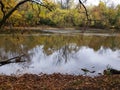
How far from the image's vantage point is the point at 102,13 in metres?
73.0

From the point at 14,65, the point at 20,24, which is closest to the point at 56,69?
the point at 14,65

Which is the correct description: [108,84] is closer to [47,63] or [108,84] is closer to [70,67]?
[70,67]

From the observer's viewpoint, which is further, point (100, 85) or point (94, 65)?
point (94, 65)

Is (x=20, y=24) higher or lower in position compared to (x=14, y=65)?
higher

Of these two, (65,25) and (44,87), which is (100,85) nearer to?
(44,87)

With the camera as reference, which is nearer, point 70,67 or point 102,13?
A: point 70,67

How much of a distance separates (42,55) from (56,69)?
6.37 m

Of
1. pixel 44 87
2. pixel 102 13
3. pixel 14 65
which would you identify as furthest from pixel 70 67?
pixel 102 13

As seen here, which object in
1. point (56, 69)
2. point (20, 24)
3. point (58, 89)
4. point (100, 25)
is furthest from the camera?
point (100, 25)

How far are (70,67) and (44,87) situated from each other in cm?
857

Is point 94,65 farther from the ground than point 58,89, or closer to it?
Answer: closer to it

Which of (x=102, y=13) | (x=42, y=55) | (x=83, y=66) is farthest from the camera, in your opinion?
(x=102, y=13)

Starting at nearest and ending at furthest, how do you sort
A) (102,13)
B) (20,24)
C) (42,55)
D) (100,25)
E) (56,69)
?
(20,24), (56,69), (42,55), (102,13), (100,25)

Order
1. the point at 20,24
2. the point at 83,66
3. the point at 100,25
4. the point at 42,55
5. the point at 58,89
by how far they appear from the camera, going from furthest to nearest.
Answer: the point at 100,25
the point at 42,55
the point at 83,66
the point at 20,24
the point at 58,89
